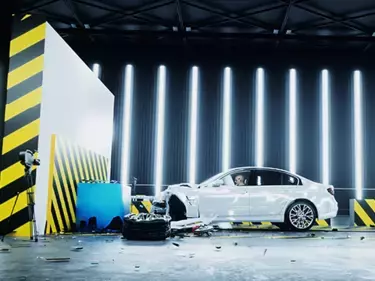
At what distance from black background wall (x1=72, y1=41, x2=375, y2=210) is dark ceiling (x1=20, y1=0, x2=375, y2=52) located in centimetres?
52

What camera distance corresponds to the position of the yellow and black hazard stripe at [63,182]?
885cm

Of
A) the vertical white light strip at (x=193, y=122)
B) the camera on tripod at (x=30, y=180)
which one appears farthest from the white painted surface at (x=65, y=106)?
the vertical white light strip at (x=193, y=122)

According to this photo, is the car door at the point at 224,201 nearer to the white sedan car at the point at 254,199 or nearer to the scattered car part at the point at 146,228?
the white sedan car at the point at 254,199

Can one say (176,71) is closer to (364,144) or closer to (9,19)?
(364,144)

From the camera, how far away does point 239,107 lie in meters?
16.5

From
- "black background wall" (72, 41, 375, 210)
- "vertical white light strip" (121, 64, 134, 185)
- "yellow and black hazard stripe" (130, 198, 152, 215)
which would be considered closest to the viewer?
"yellow and black hazard stripe" (130, 198, 152, 215)

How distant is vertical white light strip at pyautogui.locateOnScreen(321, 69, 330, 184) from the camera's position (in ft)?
53.4

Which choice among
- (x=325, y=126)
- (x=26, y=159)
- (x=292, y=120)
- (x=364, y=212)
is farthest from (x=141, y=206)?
(x=325, y=126)

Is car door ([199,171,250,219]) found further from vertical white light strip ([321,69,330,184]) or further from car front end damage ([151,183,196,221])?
vertical white light strip ([321,69,330,184])

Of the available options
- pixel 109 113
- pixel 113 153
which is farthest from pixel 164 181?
pixel 109 113

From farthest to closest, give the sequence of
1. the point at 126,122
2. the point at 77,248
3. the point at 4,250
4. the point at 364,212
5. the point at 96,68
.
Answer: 1. the point at 96,68
2. the point at 126,122
3. the point at 364,212
4. the point at 77,248
5. the point at 4,250

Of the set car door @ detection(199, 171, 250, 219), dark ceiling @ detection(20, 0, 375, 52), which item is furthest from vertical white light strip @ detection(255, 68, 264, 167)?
car door @ detection(199, 171, 250, 219)

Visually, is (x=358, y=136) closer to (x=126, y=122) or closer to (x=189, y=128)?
(x=189, y=128)

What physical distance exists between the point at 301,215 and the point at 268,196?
83 centimetres
